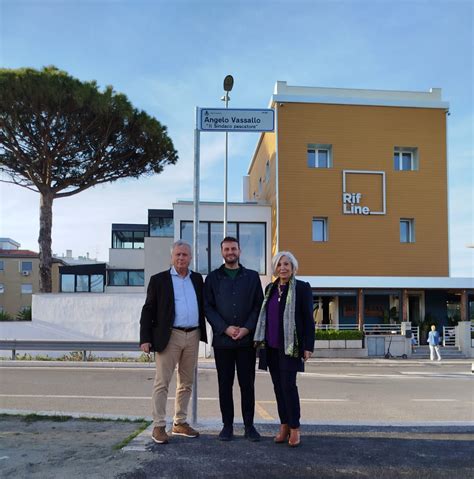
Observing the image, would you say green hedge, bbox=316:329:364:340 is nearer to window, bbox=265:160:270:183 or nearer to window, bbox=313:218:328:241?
window, bbox=313:218:328:241

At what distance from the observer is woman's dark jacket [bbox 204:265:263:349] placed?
15.4 ft

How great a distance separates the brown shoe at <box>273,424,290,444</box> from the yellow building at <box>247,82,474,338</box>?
17483 mm

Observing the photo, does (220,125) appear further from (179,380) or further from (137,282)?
(137,282)

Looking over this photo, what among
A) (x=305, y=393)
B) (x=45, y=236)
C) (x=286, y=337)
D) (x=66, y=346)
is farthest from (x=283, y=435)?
(x=45, y=236)

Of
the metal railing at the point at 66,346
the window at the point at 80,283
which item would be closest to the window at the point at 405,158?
the metal railing at the point at 66,346

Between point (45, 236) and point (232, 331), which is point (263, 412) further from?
point (45, 236)

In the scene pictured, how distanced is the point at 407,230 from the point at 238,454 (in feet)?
69.1

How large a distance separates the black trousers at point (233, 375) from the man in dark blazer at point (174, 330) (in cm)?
29

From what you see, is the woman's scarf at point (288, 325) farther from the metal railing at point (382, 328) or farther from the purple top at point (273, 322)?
the metal railing at point (382, 328)

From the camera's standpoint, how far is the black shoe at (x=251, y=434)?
4652mm

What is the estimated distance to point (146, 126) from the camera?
22.2 meters

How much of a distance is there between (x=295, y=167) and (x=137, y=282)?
1615 centimetres

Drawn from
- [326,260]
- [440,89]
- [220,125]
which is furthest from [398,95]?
[220,125]

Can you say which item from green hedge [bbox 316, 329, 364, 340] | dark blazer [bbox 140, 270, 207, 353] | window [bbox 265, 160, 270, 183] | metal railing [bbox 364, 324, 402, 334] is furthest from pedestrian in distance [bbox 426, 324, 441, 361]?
dark blazer [bbox 140, 270, 207, 353]
